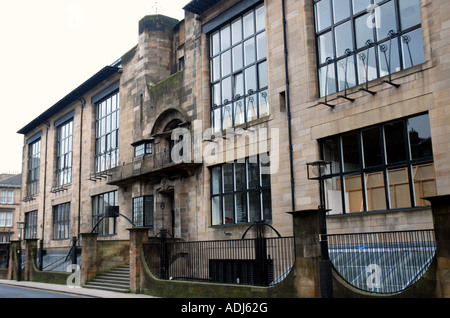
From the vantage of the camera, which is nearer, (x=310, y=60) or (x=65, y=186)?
(x=310, y=60)

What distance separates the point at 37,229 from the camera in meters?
41.0

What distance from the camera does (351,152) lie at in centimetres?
1675

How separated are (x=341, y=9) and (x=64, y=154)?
90.0 feet

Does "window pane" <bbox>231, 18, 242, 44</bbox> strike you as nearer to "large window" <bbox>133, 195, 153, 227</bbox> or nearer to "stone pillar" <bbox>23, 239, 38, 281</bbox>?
"large window" <bbox>133, 195, 153, 227</bbox>

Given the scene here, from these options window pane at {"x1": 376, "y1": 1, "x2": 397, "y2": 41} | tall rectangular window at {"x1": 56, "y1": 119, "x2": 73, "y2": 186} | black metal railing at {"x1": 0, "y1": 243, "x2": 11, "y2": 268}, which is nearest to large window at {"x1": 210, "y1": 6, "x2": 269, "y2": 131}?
window pane at {"x1": 376, "y1": 1, "x2": 397, "y2": 41}

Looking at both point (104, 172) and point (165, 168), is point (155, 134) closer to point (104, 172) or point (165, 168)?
point (165, 168)

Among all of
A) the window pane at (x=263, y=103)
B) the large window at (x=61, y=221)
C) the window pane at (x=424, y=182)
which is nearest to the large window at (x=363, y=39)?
the window pane at (x=263, y=103)

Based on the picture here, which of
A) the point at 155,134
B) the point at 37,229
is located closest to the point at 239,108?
the point at 155,134

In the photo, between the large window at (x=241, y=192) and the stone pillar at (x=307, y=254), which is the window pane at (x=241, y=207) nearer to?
the large window at (x=241, y=192)

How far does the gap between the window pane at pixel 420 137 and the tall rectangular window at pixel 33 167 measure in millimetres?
35471

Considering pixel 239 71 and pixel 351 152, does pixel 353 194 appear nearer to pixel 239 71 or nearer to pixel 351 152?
pixel 351 152

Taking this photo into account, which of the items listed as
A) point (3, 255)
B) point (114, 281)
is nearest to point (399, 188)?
point (114, 281)

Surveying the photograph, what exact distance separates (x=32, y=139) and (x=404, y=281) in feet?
131
